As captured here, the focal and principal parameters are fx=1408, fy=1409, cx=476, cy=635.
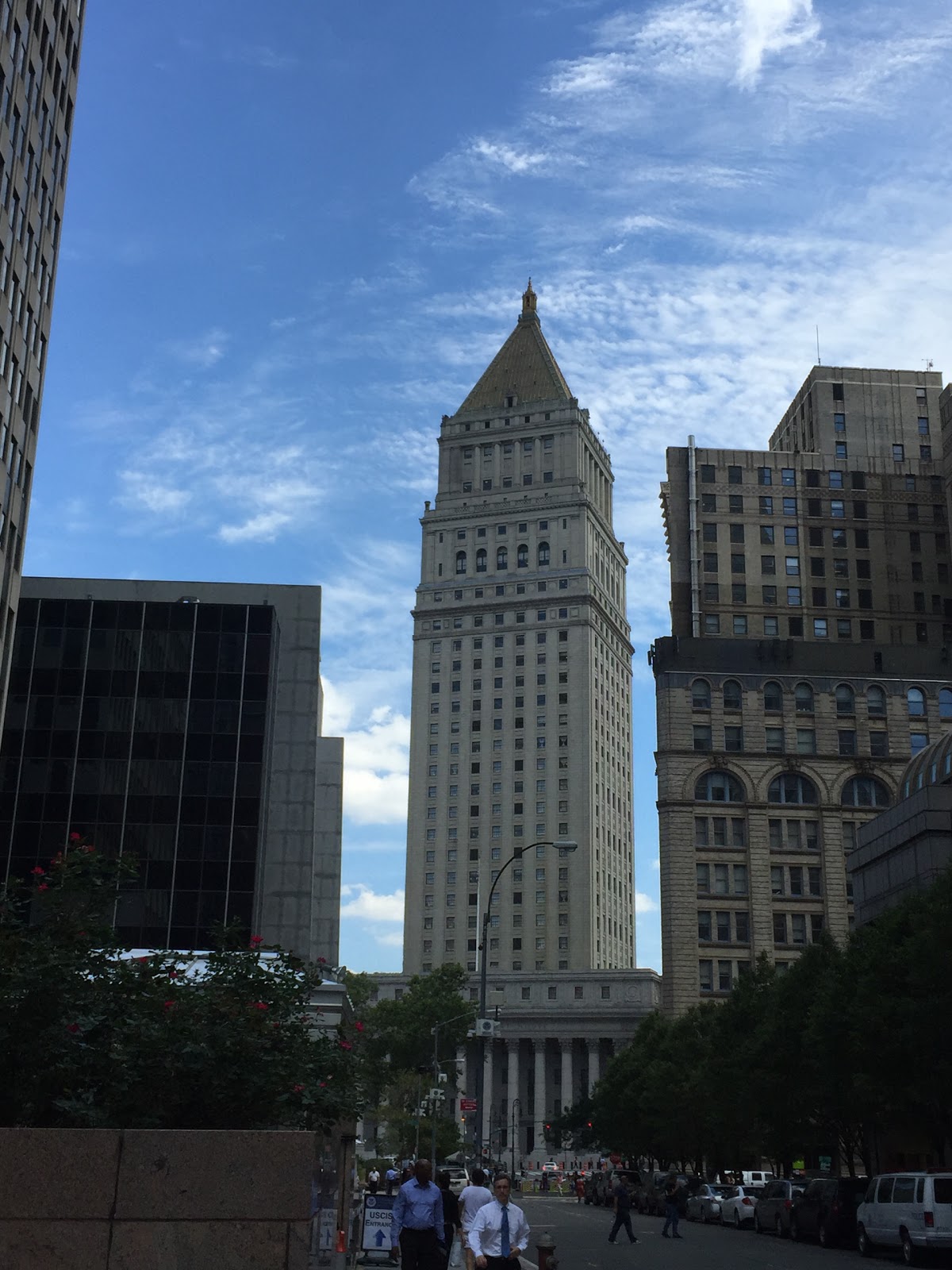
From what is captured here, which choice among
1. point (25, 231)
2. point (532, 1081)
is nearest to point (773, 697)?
point (25, 231)

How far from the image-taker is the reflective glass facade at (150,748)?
66.2 meters

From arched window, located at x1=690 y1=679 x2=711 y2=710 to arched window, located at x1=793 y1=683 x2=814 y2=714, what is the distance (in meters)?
6.36

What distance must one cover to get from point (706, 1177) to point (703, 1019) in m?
13.2

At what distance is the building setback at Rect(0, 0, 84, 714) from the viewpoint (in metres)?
50.4

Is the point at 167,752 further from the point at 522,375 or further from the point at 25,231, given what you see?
the point at 522,375

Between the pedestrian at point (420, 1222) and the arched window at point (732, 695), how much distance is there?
87.1 m

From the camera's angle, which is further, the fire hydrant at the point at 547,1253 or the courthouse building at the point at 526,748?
the courthouse building at the point at 526,748

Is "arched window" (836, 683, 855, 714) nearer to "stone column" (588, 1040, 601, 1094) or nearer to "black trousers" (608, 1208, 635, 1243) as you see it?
"stone column" (588, 1040, 601, 1094)

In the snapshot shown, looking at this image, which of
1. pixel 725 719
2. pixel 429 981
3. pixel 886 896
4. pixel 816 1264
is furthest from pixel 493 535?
pixel 816 1264

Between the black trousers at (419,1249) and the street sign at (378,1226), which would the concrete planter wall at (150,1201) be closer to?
the black trousers at (419,1249)

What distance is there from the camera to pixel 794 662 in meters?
104

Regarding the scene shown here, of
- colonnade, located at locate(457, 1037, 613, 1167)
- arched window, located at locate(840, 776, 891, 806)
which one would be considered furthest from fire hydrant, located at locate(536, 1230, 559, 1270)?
colonnade, located at locate(457, 1037, 613, 1167)

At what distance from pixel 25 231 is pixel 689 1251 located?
41.5 metres

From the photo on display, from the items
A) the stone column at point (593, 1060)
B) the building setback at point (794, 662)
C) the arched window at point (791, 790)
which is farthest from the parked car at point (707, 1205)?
the stone column at point (593, 1060)
